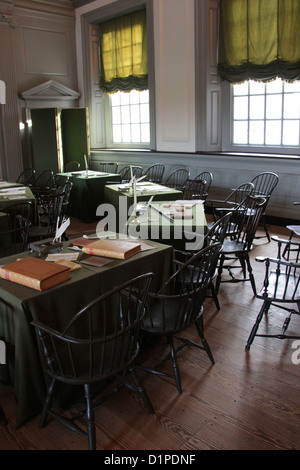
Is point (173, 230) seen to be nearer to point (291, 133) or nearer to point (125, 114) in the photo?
point (291, 133)

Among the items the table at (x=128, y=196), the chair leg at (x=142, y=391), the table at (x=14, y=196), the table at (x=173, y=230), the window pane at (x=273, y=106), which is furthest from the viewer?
the window pane at (x=273, y=106)

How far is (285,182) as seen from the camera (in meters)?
5.84

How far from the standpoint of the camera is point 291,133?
611 centimetres

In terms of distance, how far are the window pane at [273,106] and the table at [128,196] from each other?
223 cm

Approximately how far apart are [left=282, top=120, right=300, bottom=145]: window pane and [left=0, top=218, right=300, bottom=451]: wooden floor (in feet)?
13.0

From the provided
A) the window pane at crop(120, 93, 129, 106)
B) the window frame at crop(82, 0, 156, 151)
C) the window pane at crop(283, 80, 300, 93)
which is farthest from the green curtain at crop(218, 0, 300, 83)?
the window pane at crop(120, 93, 129, 106)

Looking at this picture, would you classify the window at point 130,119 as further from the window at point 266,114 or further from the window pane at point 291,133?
the window pane at point 291,133

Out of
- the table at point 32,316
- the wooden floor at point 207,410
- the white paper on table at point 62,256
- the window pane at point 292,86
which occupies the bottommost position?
the wooden floor at point 207,410

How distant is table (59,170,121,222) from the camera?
648 cm

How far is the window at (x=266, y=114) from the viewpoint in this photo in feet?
19.8

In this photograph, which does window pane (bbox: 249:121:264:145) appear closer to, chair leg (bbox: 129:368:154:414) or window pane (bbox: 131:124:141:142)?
window pane (bbox: 131:124:141:142)

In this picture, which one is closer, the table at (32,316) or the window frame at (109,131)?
the table at (32,316)

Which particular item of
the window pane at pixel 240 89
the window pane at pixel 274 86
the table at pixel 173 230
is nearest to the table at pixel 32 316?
the table at pixel 173 230

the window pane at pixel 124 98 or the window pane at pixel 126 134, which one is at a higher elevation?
the window pane at pixel 124 98
